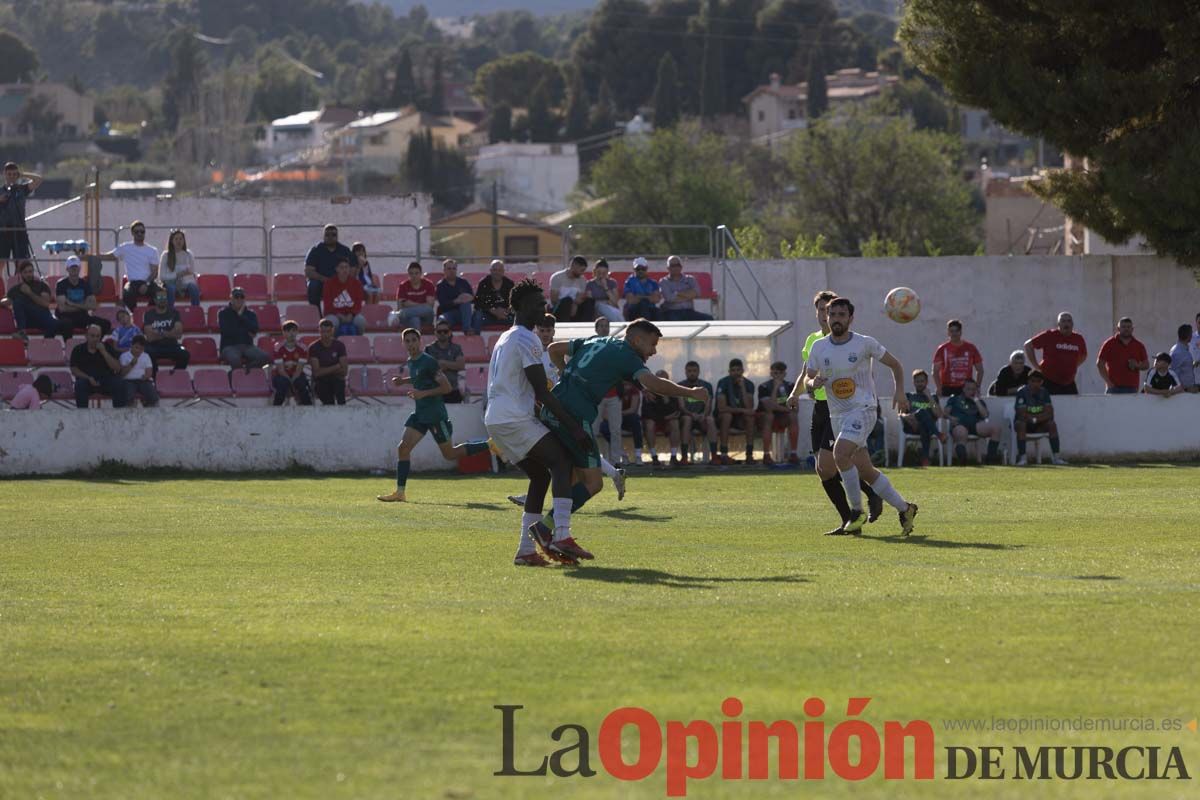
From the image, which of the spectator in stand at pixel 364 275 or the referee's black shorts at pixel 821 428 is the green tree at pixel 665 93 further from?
the referee's black shorts at pixel 821 428

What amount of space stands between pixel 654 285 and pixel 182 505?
35.4 ft

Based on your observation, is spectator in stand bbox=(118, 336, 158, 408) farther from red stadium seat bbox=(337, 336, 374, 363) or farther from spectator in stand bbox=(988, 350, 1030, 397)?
spectator in stand bbox=(988, 350, 1030, 397)

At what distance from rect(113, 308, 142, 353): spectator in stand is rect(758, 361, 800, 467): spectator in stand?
30.2ft

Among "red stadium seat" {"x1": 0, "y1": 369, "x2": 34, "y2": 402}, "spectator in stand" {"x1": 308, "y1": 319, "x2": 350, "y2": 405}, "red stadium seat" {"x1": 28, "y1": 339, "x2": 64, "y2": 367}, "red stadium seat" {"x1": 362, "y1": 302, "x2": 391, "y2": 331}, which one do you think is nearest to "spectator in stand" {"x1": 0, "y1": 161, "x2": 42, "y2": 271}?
"red stadium seat" {"x1": 28, "y1": 339, "x2": 64, "y2": 367}

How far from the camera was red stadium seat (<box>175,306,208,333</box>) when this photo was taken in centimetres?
2838

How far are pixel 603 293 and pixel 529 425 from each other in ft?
50.7

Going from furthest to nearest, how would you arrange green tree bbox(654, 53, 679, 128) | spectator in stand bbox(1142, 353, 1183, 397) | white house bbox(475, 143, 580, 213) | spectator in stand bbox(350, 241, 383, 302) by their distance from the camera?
green tree bbox(654, 53, 679, 128), white house bbox(475, 143, 580, 213), spectator in stand bbox(350, 241, 383, 302), spectator in stand bbox(1142, 353, 1183, 397)

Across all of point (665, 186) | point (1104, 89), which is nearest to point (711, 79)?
point (665, 186)

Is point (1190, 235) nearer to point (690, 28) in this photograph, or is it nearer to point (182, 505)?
point (182, 505)

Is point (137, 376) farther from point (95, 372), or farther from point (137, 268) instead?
point (137, 268)

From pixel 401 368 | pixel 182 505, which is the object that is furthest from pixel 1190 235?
pixel 182 505

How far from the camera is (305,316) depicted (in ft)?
95.3

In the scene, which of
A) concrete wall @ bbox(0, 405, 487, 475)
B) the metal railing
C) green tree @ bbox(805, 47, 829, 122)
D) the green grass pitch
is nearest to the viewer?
the green grass pitch

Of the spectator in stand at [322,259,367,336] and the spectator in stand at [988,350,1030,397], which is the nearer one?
the spectator in stand at [988,350,1030,397]
